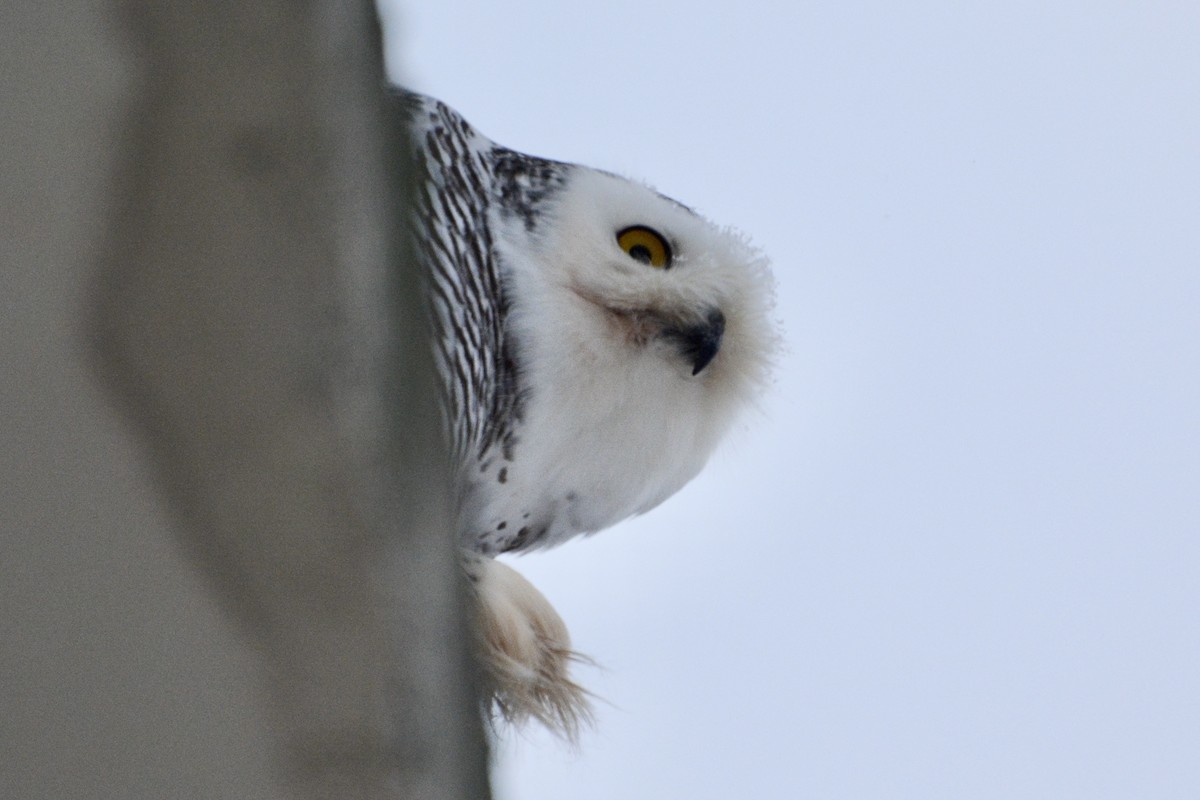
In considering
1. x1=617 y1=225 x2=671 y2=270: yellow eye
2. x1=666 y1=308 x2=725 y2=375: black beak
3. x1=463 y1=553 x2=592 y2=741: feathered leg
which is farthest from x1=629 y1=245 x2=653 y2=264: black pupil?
x1=463 y1=553 x2=592 y2=741: feathered leg

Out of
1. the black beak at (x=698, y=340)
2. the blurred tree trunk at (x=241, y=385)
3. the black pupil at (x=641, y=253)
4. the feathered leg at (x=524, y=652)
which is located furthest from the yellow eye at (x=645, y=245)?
the blurred tree trunk at (x=241, y=385)

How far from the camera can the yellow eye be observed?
5.96 feet

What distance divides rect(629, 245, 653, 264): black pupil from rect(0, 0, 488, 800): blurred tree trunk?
141 centimetres

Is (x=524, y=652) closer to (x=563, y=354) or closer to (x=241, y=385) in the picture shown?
(x=563, y=354)

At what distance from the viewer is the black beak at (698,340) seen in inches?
68.6

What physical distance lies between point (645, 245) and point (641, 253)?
0.05 ft

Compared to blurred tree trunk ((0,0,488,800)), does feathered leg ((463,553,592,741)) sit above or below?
below

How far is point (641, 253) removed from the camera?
1832 mm

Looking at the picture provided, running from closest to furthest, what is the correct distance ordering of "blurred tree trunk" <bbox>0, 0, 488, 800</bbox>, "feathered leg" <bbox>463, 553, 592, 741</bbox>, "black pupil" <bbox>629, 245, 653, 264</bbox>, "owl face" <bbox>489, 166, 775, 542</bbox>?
"blurred tree trunk" <bbox>0, 0, 488, 800</bbox> → "feathered leg" <bbox>463, 553, 592, 741</bbox> → "owl face" <bbox>489, 166, 775, 542</bbox> → "black pupil" <bbox>629, 245, 653, 264</bbox>

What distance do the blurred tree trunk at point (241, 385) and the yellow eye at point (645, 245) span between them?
141 cm

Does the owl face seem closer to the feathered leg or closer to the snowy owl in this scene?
the snowy owl

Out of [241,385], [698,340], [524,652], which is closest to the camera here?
[241,385]

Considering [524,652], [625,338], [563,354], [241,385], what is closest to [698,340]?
[625,338]

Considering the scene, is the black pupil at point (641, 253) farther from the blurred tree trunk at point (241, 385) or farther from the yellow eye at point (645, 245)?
the blurred tree trunk at point (241, 385)
